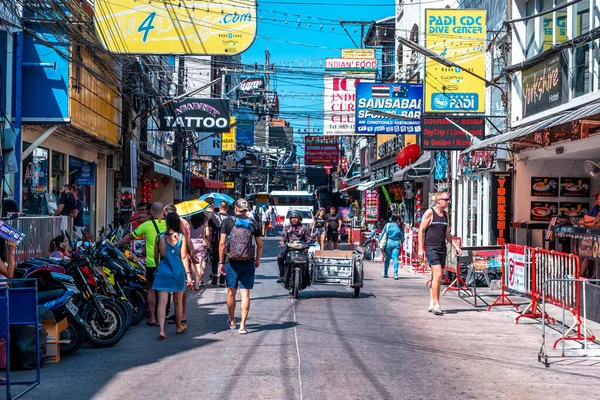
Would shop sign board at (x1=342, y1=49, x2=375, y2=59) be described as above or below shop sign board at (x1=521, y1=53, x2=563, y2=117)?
above

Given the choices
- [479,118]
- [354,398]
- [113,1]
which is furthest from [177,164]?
[354,398]

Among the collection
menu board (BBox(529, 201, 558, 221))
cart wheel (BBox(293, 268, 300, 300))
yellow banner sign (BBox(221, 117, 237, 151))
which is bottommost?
cart wheel (BBox(293, 268, 300, 300))

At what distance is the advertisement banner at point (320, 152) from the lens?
50.5 meters

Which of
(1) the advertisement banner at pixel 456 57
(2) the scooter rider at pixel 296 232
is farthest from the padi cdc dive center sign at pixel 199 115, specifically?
(2) the scooter rider at pixel 296 232

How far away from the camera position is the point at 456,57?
20328 mm

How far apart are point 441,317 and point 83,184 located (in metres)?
14.7

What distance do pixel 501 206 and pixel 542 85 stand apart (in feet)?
12.5

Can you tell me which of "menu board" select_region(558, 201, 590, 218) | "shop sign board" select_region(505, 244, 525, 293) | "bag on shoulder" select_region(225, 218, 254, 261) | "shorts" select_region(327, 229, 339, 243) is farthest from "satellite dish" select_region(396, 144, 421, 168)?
"bag on shoulder" select_region(225, 218, 254, 261)

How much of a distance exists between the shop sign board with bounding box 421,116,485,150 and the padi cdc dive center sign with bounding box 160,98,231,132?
26.9 feet

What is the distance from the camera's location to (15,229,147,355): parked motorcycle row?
894cm

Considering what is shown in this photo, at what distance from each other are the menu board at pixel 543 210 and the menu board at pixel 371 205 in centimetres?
1878

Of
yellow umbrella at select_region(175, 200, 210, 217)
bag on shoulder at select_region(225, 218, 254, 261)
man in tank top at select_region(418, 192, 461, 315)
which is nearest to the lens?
bag on shoulder at select_region(225, 218, 254, 261)

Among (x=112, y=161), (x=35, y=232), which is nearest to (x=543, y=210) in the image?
(x=35, y=232)

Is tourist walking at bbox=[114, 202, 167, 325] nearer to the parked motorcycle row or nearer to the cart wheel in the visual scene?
the parked motorcycle row
